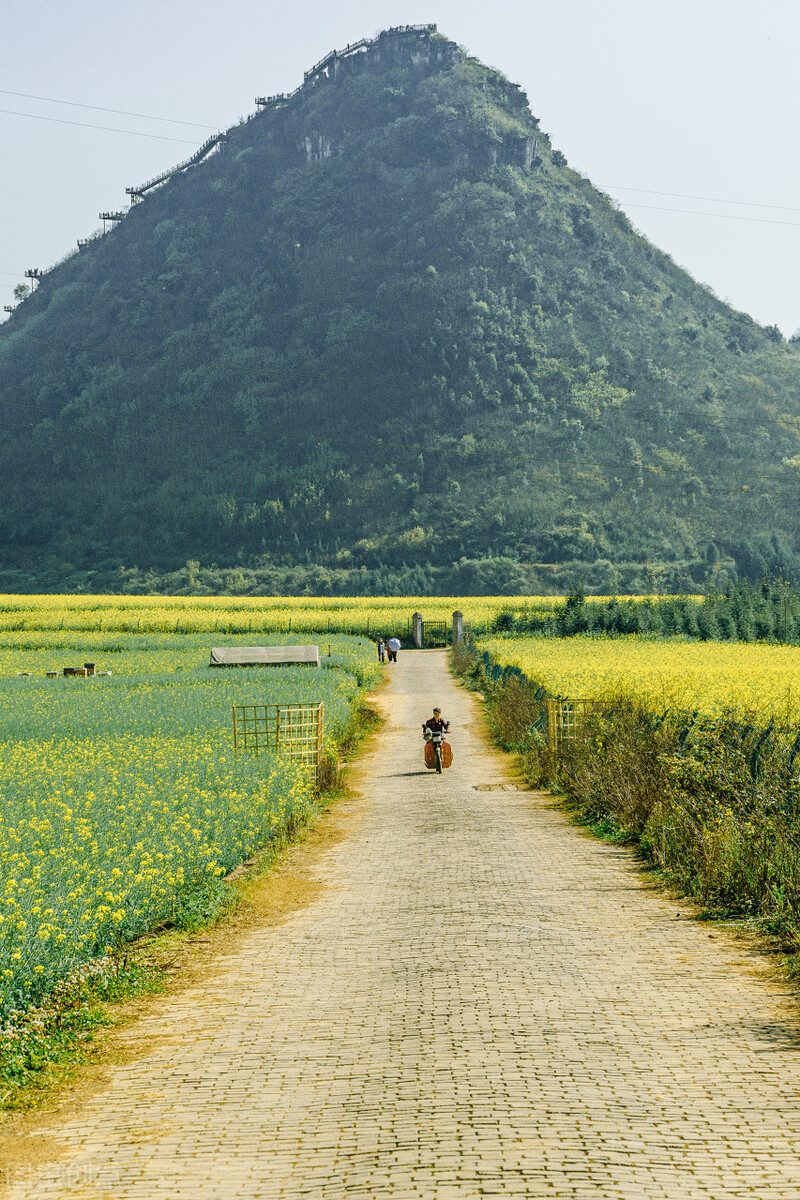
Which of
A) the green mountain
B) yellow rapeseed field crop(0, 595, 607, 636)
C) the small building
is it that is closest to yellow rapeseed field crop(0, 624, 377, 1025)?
the small building

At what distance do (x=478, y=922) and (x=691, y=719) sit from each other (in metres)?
4.75

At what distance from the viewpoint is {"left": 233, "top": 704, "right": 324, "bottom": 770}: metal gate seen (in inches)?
800

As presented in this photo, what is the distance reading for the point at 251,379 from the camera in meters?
174

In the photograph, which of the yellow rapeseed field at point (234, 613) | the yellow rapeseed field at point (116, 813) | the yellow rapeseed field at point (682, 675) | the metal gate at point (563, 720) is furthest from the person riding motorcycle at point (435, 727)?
the yellow rapeseed field at point (234, 613)

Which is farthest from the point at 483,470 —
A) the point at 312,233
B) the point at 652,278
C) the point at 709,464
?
the point at 312,233

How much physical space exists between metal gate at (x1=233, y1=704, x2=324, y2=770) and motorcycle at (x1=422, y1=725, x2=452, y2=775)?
204cm

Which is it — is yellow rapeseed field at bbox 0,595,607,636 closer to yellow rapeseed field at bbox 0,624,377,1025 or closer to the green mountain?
the green mountain

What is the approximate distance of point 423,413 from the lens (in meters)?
153

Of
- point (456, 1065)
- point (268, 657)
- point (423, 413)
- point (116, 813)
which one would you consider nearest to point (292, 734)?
point (116, 813)

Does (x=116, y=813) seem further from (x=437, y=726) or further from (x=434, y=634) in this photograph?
(x=434, y=634)

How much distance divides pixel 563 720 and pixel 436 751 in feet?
9.96

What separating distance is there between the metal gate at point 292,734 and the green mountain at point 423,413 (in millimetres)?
98246

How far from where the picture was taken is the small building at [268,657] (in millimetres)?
44219

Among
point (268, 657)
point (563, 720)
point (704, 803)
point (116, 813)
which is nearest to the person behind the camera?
point (116, 813)
